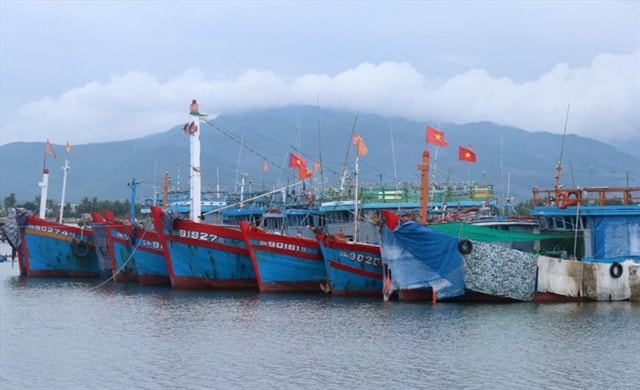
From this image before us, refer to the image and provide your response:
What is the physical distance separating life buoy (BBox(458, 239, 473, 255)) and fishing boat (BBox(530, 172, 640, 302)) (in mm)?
2988

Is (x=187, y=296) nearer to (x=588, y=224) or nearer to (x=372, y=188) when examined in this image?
(x=372, y=188)

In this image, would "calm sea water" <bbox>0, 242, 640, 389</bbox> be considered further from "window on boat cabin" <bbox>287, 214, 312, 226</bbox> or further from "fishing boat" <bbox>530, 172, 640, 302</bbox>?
"window on boat cabin" <bbox>287, 214, 312, 226</bbox>

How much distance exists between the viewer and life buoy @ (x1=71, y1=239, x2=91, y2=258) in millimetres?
59094

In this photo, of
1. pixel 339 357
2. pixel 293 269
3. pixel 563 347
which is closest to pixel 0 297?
pixel 293 269

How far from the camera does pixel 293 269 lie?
146 ft

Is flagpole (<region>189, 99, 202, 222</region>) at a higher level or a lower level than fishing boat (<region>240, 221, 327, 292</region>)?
higher

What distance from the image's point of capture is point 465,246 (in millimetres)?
37938

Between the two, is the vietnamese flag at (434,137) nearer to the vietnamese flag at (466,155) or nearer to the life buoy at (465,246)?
the vietnamese flag at (466,155)

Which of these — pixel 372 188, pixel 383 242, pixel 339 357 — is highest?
pixel 372 188

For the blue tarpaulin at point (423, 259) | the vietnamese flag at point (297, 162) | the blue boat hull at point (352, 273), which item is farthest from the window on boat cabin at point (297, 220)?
the blue tarpaulin at point (423, 259)

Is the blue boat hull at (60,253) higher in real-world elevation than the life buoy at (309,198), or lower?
lower

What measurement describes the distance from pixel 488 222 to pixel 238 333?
50.3ft

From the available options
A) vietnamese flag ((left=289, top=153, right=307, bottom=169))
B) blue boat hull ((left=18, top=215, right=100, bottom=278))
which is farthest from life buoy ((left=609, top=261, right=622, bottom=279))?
blue boat hull ((left=18, top=215, right=100, bottom=278))

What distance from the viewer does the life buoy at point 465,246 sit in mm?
37906
